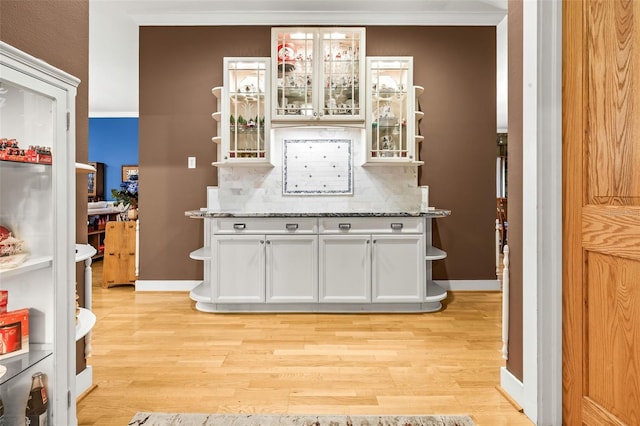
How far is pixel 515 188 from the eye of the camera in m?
1.79

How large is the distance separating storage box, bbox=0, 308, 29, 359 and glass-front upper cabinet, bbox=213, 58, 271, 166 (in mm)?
2434

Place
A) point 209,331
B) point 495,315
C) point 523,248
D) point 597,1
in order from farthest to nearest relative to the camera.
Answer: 1. point 495,315
2. point 209,331
3. point 523,248
4. point 597,1

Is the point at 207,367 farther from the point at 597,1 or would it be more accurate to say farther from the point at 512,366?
the point at 597,1

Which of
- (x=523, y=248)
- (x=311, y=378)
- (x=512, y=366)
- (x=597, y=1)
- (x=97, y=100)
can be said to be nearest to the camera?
(x=597, y=1)

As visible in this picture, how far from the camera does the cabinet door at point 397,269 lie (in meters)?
3.19

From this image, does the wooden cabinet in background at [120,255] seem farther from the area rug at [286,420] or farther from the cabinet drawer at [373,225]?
the area rug at [286,420]

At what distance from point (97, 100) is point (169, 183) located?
4356 mm

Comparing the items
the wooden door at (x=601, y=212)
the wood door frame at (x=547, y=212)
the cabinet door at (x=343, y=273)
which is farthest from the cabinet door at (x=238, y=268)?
the wooden door at (x=601, y=212)

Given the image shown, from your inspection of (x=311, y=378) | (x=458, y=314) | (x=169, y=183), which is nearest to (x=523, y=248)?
(x=311, y=378)

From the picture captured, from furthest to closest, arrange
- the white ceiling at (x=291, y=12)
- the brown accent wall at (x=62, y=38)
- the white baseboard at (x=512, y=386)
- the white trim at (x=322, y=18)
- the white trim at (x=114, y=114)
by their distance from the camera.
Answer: the white trim at (x=114, y=114)
the white trim at (x=322, y=18)
the white ceiling at (x=291, y=12)
the white baseboard at (x=512, y=386)
the brown accent wall at (x=62, y=38)

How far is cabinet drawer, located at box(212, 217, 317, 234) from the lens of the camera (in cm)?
320

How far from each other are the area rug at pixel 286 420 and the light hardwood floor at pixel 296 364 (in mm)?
49

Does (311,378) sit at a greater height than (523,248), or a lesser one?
lesser

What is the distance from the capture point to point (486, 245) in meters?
3.96
